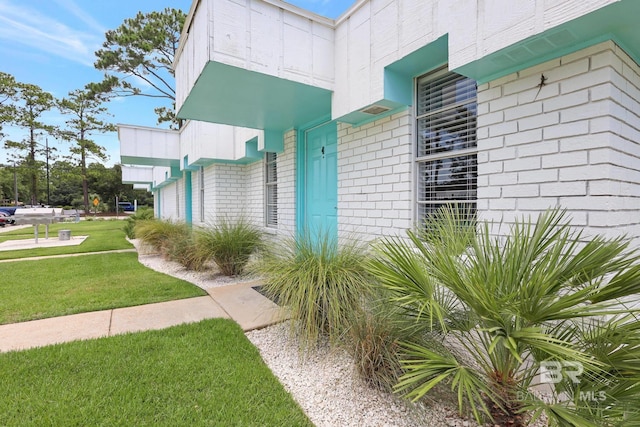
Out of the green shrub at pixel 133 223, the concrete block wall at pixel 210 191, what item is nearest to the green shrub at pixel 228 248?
the concrete block wall at pixel 210 191

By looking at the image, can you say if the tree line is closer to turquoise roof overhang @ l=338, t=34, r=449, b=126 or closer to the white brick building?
the white brick building

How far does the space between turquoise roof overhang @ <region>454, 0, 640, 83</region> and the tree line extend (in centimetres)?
1930

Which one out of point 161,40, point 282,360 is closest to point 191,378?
point 282,360

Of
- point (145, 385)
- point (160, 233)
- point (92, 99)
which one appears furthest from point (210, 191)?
point (92, 99)

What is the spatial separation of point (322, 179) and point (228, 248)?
2174 mm

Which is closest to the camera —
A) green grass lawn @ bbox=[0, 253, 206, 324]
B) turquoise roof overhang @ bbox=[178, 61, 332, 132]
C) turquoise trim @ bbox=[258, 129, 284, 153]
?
turquoise roof overhang @ bbox=[178, 61, 332, 132]

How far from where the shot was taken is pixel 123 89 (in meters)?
17.8

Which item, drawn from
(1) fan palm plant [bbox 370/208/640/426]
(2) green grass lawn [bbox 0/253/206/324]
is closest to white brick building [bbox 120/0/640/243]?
(1) fan palm plant [bbox 370/208/640/426]

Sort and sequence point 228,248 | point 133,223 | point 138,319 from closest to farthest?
point 138,319 < point 228,248 < point 133,223

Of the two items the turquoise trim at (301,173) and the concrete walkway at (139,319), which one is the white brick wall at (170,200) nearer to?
the turquoise trim at (301,173)

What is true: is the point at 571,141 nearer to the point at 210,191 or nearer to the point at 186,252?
the point at 186,252

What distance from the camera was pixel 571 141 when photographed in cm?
218

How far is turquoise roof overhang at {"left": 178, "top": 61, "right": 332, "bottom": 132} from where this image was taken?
3.55 meters

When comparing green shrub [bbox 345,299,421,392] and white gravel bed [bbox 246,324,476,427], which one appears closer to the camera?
white gravel bed [bbox 246,324,476,427]
